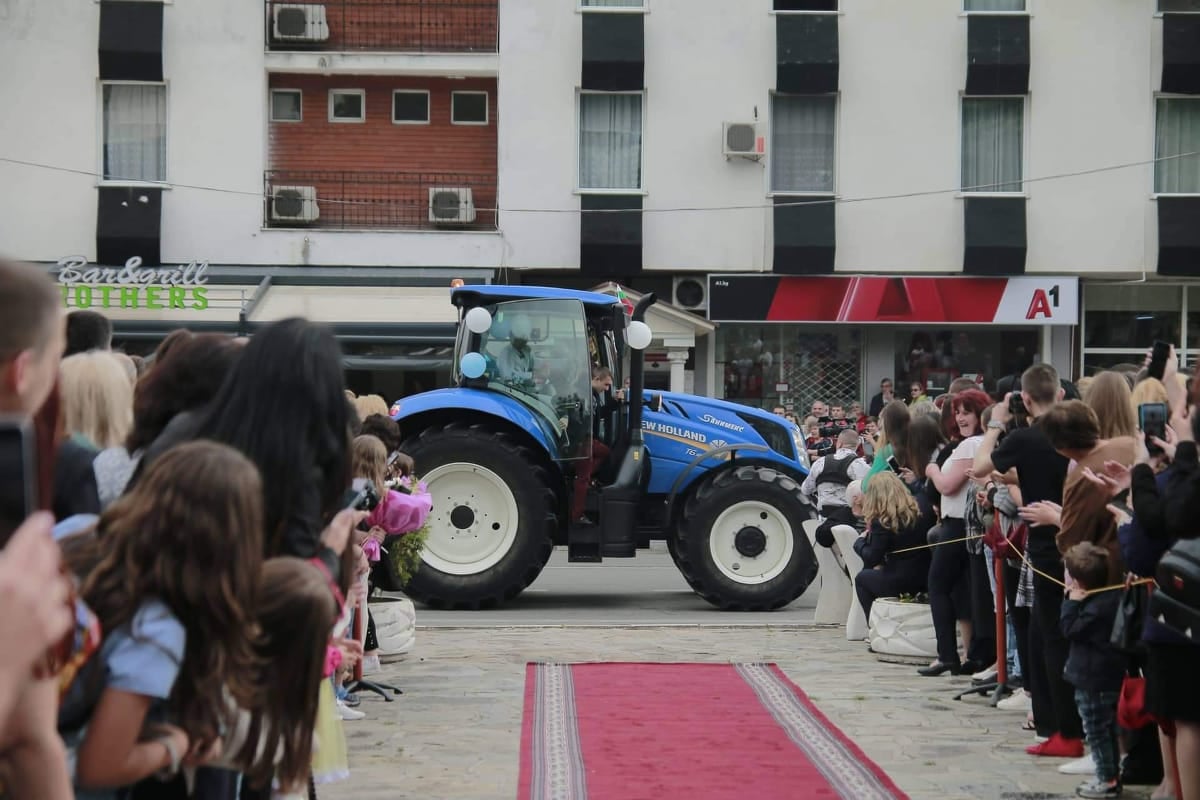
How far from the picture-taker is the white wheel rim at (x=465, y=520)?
1356 cm

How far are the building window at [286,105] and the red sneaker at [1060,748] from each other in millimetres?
19364

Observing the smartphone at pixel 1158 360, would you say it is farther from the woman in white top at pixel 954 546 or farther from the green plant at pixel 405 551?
the green plant at pixel 405 551

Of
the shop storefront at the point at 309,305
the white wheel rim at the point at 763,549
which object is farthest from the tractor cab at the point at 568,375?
the shop storefront at the point at 309,305

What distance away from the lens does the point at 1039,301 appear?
24.3 metres

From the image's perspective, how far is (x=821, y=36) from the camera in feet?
78.8

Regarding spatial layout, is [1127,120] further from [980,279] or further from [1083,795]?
[1083,795]

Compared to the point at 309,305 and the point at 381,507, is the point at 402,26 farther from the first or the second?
the point at 381,507

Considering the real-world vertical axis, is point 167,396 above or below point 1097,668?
above

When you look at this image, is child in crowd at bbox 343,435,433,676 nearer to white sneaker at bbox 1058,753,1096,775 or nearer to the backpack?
white sneaker at bbox 1058,753,1096,775

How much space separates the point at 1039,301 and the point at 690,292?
17.1 feet

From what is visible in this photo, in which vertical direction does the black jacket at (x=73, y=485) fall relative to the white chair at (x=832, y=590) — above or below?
above

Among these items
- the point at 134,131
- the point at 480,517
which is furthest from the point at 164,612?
the point at 134,131

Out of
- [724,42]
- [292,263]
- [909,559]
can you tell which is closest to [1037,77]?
[724,42]

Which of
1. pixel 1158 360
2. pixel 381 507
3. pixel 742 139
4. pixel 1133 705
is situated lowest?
pixel 1133 705
